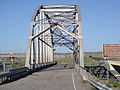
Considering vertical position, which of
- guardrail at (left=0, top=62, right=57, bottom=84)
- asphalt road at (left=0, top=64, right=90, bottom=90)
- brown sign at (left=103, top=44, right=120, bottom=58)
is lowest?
asphalt road at (left=0, top=64, right=90, bottom=90)

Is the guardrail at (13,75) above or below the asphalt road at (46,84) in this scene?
above

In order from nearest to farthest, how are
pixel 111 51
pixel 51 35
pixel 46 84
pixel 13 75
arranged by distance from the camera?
pixel 111 51 < pixel 46 84 < pixel 13 75 < pixel 51 35

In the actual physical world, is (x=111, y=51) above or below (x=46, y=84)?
above

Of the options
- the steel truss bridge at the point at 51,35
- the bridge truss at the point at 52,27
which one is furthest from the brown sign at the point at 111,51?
the bridge truss at the point at 52,27

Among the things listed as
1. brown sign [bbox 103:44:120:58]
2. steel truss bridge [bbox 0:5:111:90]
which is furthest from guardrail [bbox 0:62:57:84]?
brown sign [bbox 103:44:120:58]

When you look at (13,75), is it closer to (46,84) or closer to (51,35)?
(46,84)

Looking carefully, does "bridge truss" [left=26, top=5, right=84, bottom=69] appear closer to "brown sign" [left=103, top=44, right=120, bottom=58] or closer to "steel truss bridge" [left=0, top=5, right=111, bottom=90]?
"steel truss bridge" [left=0, top=5, right=111, bottom=90]

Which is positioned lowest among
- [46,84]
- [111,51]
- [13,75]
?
[46,84]

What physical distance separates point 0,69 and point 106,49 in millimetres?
18660

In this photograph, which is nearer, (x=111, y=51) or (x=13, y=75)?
(x=111, y=51)

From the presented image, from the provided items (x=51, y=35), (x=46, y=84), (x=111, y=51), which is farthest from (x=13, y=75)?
(x=51, y=35)

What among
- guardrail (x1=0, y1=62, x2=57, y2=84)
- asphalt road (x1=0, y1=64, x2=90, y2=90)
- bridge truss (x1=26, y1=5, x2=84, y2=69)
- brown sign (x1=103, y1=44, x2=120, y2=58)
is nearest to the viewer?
brown sign (x1=103, y1=44, x2=120, y2=58)

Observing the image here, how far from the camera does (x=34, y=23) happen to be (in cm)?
3694

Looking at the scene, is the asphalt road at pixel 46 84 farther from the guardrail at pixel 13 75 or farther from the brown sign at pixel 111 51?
the brown sign at pixel 111 51
